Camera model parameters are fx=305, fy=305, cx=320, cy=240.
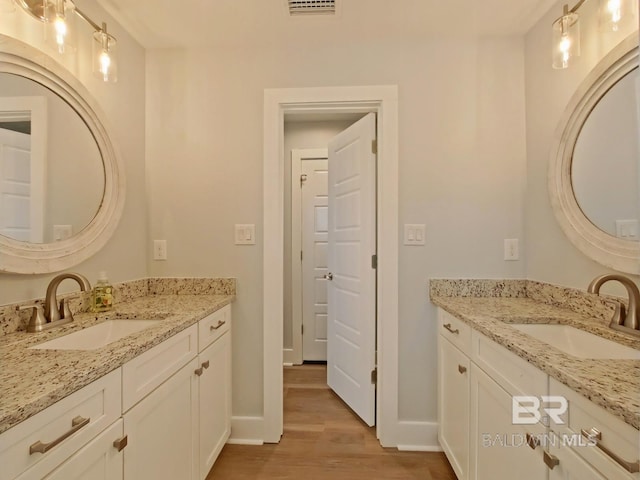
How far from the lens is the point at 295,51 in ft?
6.18

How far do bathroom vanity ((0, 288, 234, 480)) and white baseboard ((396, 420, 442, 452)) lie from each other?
1045 millimetres

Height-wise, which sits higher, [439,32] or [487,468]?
[439,32]

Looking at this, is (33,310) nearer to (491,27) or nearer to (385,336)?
(385,336)

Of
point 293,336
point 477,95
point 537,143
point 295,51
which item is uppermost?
point 295,51

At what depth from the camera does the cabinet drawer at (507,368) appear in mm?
911

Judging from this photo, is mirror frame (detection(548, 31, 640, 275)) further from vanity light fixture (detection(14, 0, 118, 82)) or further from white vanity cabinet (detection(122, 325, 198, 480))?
vanity light fixture (detection(14, 0, 118, 82))

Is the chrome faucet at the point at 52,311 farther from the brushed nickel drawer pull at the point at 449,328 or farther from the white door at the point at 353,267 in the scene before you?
the brushed nickel drawer pull at the point at 449,328

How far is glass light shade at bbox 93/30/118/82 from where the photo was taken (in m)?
1.46

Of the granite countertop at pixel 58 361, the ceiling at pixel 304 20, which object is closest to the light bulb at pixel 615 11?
the ceiling at pixel 304 20

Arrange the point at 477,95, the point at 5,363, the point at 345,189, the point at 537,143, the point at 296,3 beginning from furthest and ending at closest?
the point at 345,189 < the point at 477,95 < the point at 537,143 < the point at 296,3 < the point at 5,363

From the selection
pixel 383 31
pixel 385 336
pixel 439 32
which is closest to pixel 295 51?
pixel 383 31

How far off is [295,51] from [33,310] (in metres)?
1.86

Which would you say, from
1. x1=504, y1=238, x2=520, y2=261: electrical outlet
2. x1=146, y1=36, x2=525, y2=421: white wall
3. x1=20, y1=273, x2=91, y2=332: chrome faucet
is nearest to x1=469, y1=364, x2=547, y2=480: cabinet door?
x1=146, y1=36, x2=525, y2=421: white wall

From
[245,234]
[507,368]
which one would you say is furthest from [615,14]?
[245,234]
